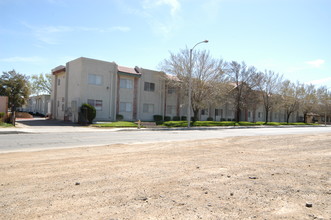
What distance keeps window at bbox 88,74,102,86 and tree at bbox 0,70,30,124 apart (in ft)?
62.9

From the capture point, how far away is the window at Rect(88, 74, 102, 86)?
2902cm

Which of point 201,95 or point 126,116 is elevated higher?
point 201,95

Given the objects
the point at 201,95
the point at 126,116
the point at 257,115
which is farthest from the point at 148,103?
the point at 257,115

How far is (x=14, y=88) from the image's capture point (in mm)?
41000

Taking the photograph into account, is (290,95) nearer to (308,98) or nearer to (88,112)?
(308,98)

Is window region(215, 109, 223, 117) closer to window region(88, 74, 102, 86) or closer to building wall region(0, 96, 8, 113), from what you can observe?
window region(88, 74, 102, 86)

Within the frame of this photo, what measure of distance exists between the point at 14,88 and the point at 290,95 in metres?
51.0

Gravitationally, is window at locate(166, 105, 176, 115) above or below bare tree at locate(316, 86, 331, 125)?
below

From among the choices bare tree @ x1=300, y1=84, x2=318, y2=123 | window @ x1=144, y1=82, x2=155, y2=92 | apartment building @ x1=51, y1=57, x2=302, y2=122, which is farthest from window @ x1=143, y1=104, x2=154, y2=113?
bare tree @ x1=300, y1=84, x2=318, y2=123

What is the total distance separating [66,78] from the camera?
31.7 meters

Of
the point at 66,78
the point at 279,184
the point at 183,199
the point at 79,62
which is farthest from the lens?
the point at 66,78

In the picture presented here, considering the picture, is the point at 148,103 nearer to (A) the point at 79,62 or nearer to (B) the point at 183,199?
(A) the point at 79,62

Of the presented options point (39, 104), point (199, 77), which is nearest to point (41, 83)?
point (39, 104)

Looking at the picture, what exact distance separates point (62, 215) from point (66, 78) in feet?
101
